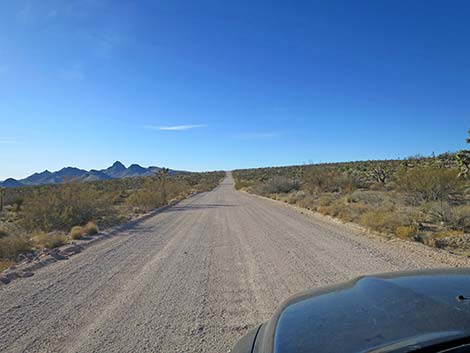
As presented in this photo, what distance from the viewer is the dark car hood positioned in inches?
73.6

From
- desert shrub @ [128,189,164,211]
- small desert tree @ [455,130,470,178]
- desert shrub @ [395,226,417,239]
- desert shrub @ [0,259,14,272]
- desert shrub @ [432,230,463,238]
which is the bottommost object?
desert shrub @ [432,230,463,238]

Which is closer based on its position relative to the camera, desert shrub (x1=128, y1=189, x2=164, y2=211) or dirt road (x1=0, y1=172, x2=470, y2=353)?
dirt road (x1=0, y1=172, x2=470, y2=353)

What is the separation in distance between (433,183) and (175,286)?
16401 mm

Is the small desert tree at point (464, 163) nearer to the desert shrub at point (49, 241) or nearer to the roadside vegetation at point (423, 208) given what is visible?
the roadside vegetation at point (423, 208)

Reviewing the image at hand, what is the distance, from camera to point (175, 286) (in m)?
7.09

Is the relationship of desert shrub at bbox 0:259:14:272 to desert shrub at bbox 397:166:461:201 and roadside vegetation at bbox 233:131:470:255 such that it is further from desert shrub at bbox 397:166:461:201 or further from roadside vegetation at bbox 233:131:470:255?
desert shrub at bbox 397:166:461:201

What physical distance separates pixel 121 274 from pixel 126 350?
389 centimetres

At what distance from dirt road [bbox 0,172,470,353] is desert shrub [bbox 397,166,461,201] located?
848 centimetres

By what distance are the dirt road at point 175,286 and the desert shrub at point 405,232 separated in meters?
1.05

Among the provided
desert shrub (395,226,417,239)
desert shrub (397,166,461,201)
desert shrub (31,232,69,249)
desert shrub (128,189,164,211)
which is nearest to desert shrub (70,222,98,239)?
desert shrub (31,232,69,249)

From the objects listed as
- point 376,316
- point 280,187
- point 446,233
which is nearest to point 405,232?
point 446,233

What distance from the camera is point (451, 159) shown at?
45500mm

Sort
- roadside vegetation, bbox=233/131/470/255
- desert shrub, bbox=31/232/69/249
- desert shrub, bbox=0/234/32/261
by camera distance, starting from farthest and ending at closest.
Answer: desert shrub, bbox=31/232/69/249
roadside vegetation, bbox=233/131/470/255
desert shrub, bbox=0/234/32/261

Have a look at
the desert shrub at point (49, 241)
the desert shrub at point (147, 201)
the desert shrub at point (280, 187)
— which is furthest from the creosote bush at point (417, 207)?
the desert shrub at point (49, 241)
